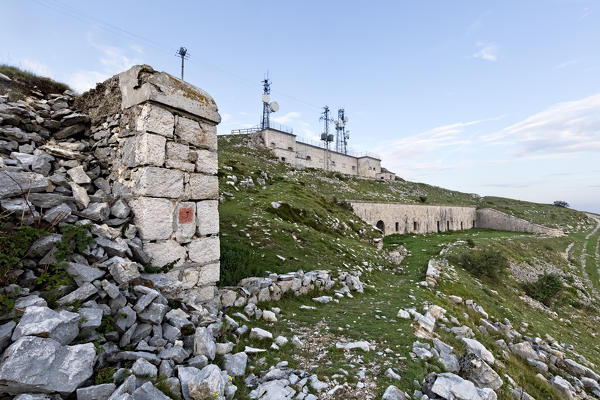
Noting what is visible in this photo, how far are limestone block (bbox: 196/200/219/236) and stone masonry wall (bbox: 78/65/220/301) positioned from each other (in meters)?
0.02

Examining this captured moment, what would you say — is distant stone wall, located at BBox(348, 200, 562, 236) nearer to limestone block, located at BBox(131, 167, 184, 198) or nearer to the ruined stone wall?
the ruined stone wall

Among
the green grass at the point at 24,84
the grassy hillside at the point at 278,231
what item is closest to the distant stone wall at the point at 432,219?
the grassy hillside at the point at 278,231

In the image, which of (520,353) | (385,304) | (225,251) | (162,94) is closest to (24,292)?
(162,94)

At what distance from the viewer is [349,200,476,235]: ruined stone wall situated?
107ft

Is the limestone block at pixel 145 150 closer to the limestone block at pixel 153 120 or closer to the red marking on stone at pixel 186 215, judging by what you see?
the limestone block at pixel 153 120

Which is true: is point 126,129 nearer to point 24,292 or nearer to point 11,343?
point 24,292

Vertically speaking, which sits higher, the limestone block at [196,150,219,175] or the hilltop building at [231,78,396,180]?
the hilltop building at [231,78,396,180]

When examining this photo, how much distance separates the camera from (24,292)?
10.5 feet

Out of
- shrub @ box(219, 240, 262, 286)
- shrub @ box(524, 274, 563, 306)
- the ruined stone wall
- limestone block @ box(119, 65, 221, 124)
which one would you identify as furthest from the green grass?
shrub @ box(524, 274, 563, 306)

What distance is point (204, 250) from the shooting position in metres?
6.12

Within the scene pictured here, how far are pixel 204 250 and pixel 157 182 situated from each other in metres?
1.75

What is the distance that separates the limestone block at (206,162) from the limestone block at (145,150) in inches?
32.1

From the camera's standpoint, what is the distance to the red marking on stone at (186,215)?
18.8 ft

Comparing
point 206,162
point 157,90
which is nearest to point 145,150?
point 157,90
